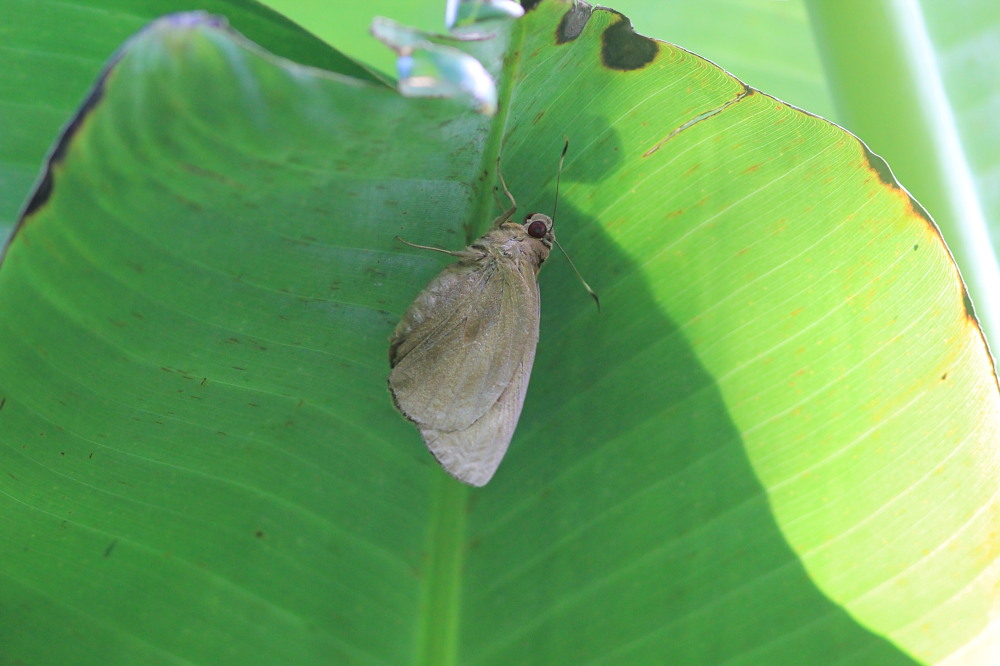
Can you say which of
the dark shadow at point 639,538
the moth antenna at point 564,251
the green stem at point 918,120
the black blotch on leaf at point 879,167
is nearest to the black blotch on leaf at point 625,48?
the moth antenna at point 564,251

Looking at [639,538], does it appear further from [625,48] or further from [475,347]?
[625,48]

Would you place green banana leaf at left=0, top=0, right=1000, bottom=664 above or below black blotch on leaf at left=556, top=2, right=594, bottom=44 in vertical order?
below

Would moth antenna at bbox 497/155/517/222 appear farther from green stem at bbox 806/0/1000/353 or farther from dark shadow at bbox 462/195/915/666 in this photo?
green stem at bbox 806/0/1000/353

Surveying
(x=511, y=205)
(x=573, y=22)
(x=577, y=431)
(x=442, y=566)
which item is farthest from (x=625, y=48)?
(x=442, y=566)

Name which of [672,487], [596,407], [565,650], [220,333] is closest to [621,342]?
[596,407]

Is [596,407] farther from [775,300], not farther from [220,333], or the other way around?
[220,333]

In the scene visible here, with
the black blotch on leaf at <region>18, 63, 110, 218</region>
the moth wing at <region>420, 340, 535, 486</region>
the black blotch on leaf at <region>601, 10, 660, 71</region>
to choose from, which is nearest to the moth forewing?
the moth wing at <region>420, 340, 535, 486</region>

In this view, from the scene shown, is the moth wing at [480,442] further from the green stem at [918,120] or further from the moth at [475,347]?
the green stem at [918,120]

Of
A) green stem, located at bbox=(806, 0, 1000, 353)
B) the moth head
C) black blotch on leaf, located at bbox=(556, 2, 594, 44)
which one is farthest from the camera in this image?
green stem, located at bbox=(806, 0, 1000, 353)

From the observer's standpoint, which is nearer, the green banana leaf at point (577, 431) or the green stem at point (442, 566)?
the green banana leaf at point (577, 431)
